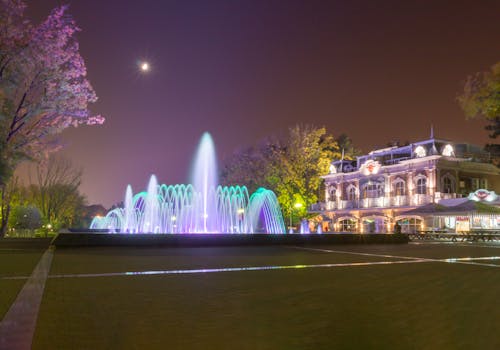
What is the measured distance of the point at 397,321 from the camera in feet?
20.1

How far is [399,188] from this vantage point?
52.7m

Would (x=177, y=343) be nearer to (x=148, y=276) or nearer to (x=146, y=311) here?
(x=146, y=311)

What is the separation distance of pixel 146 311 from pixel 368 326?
303 centimetres

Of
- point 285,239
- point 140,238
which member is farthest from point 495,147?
point 140,238

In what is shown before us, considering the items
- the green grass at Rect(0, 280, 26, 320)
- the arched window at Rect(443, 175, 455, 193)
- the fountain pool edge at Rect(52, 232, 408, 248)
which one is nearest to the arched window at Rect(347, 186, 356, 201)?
the arched window at Rect(443, 175, 455, 193)

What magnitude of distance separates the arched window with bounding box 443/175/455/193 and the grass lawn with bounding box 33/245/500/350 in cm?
4027

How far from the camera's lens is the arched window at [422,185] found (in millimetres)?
49281

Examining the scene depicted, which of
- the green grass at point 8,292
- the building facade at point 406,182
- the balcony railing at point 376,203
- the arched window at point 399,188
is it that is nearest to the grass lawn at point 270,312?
the green grass at point 8,292

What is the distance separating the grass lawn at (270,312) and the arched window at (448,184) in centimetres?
4027

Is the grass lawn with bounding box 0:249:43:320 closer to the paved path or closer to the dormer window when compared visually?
the paved path

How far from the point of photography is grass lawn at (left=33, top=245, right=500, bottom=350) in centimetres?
511

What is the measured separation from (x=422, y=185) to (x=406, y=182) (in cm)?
209

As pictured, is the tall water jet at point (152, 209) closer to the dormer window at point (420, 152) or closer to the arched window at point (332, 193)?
the dormer window at point (420, 152)

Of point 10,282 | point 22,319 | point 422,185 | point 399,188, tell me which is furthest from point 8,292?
point 399,188
